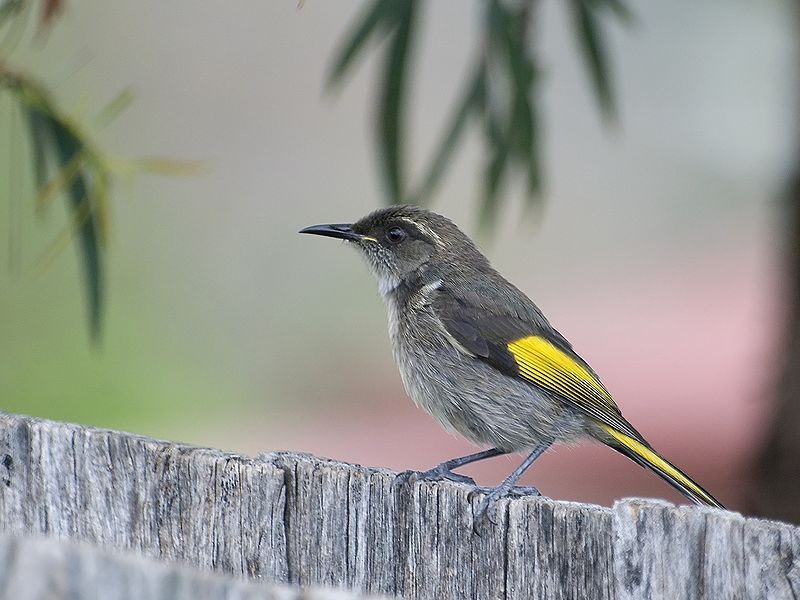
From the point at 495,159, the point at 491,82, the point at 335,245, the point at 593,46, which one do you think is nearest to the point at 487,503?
the point at 495,159

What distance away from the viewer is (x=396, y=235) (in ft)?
14.8

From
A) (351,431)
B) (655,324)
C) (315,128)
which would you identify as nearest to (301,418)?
(351,431)

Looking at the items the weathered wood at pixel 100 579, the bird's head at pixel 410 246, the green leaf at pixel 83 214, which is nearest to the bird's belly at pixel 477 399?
the bird's head at pixel 410 246

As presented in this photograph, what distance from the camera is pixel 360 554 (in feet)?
8.18

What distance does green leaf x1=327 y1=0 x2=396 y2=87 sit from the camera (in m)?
4.55

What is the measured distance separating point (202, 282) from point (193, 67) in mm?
1986

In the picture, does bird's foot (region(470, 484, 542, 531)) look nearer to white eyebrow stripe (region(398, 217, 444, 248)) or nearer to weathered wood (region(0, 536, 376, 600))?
weathered wood (region(0, 536, 376, 600))

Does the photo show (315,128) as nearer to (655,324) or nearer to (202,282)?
(202,282)

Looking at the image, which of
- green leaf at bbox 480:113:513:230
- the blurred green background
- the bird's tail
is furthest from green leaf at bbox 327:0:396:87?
the blurred green background

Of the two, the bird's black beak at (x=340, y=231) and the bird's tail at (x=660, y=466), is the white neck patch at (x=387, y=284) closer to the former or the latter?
the bird's black beak at (x=340, y=231)

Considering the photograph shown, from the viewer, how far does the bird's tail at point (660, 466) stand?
11.1 ft

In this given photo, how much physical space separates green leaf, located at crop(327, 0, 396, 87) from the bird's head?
21.7 inches

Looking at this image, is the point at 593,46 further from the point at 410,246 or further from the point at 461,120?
the point at 410,246

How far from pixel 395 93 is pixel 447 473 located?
1685 millimetres
